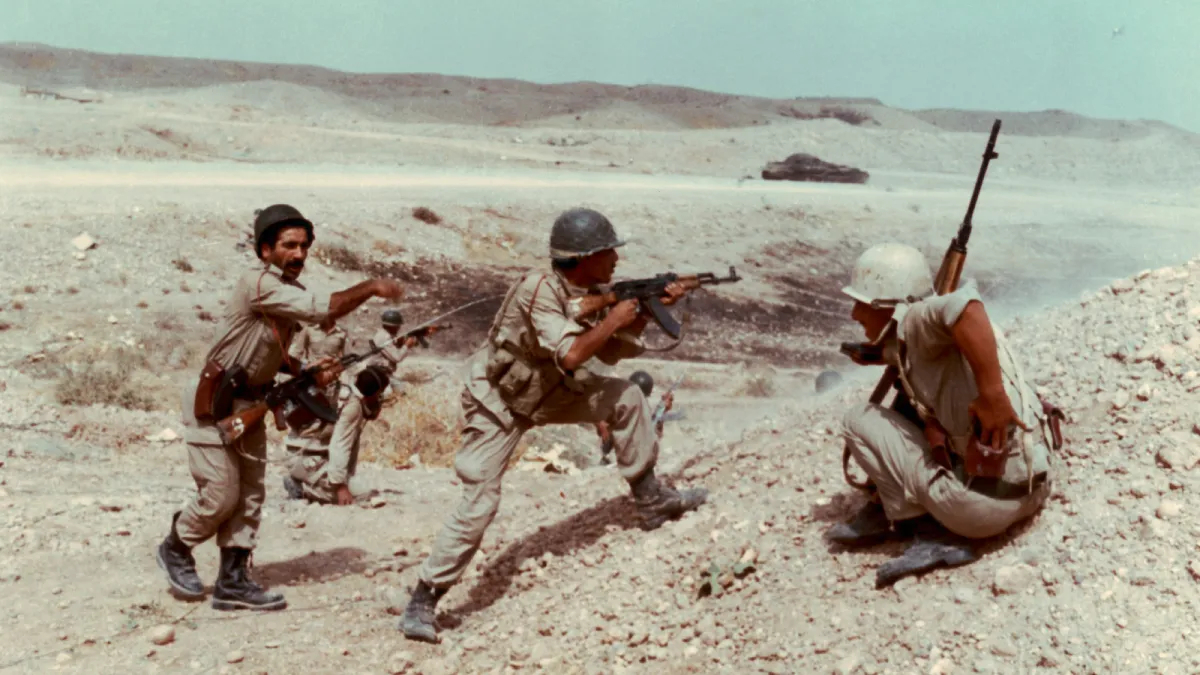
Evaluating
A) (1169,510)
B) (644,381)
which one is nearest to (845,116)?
(644,381)

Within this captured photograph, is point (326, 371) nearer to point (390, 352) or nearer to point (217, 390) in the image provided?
point (217, 390)

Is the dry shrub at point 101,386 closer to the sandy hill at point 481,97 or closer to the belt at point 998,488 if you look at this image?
the belt at point 998,488

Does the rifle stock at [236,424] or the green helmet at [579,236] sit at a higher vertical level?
the green helmet at [579,236]

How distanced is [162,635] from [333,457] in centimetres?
258

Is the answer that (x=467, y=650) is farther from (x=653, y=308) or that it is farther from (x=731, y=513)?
(x=653, y=308)

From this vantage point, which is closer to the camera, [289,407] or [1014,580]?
[1014,580]

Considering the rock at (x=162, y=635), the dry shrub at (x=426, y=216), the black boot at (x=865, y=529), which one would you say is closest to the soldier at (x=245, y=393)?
the rock at (x=162, y=635)

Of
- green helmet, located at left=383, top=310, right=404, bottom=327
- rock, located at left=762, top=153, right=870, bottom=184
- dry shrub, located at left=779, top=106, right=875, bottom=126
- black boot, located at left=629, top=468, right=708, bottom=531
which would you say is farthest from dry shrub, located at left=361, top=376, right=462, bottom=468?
dry shrub, located at left=779, top=106, right=875, bottom=126

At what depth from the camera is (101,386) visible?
1012 centimetres

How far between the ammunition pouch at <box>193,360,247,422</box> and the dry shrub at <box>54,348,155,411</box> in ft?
17.0

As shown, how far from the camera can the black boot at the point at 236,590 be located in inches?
220

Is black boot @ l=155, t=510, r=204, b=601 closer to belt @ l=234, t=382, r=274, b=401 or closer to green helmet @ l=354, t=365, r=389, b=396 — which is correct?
belt @ l=234, t=382, r=274, b=401

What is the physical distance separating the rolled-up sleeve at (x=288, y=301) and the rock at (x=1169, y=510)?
3.25 m

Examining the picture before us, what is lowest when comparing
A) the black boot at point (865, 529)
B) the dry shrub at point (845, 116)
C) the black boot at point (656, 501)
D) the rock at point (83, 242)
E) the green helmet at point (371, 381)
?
the rock at point (83, 242)
